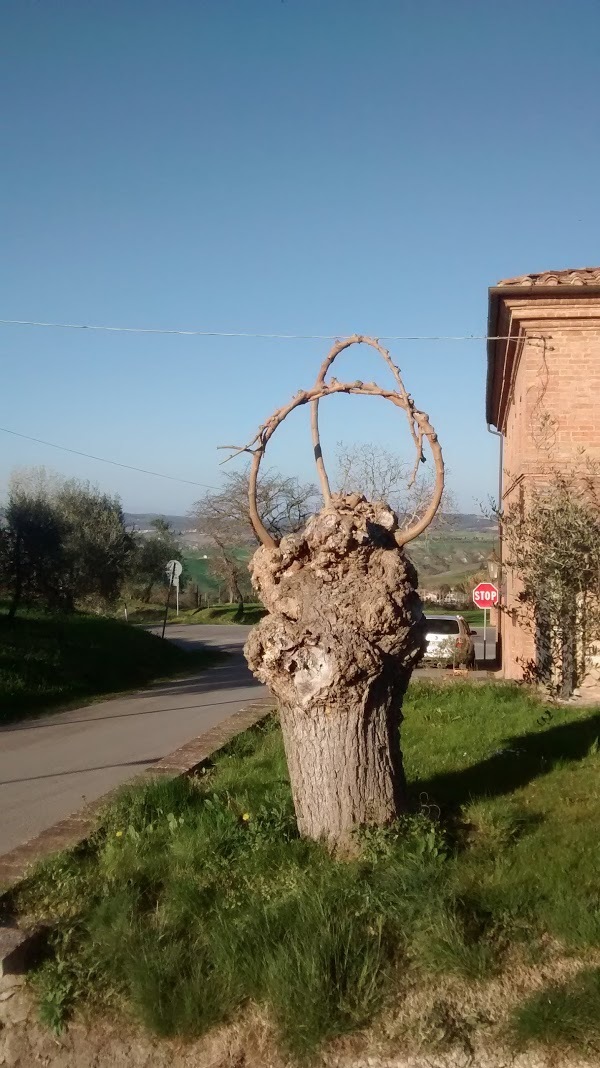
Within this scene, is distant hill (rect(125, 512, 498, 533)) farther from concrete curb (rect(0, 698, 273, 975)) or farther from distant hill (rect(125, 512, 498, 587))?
concrete curb (rect(0, 698, 273, 975))

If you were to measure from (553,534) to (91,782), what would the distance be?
19.7ft

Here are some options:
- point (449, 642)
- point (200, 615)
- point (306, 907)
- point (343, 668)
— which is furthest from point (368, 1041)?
point (200, 615)

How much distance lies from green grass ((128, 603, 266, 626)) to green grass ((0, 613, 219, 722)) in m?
16.3

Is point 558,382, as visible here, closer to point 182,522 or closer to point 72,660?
point 72,660

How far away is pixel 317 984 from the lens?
3.40 m

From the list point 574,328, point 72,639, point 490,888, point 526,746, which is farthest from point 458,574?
point 490,888

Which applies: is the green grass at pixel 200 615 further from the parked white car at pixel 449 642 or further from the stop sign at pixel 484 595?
the parked white car at pixel 449 642

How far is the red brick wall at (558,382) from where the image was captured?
460 inches

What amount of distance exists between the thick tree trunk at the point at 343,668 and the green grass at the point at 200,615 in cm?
3395

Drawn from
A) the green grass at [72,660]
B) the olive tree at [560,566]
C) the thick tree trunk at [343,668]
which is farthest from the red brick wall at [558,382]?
the green grass at [72,660]

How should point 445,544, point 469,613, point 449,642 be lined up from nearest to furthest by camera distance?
point 449,642 < point 445,544 < point 469,613

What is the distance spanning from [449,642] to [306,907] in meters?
14.5

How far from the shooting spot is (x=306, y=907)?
3.85m

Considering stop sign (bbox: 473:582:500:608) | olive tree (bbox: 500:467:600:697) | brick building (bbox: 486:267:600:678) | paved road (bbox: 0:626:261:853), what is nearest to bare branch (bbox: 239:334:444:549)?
paved road (bbox: 0:626:261:853)
